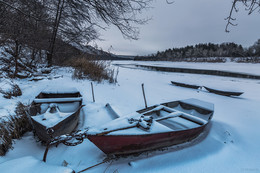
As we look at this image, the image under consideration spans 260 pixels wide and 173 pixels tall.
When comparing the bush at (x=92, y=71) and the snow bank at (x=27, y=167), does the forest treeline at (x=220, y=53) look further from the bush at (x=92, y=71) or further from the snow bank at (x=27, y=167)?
the snow bank at (x=27, y=167)

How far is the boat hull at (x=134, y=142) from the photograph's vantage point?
1875mm

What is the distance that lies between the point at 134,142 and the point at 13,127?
7.54 ft

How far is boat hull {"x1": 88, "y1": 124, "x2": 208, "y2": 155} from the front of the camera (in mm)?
1875

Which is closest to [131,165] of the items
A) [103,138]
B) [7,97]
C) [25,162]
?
[103,138]

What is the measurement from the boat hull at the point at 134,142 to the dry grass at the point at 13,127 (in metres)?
1.44

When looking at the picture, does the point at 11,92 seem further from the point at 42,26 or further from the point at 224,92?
the point at 224,92

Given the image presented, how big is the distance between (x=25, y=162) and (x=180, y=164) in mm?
2317

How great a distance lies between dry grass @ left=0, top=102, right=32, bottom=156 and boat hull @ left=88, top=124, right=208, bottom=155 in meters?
1.44

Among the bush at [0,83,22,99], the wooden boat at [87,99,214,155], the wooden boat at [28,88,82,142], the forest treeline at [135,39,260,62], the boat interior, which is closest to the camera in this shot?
the wooden boat at [87,99,214,155]

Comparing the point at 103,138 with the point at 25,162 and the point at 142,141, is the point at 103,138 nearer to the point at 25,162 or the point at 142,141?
the point at 142,141

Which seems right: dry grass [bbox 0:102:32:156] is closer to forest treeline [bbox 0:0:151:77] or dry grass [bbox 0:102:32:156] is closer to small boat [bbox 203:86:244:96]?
forest treeline [bbox 0:0:151:77]

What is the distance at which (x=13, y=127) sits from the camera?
234 cm

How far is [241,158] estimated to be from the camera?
7.99ft

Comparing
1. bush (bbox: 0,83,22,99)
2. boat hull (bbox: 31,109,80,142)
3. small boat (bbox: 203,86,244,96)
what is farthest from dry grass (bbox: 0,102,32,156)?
small boat (bbox: 203,86,244,96)
